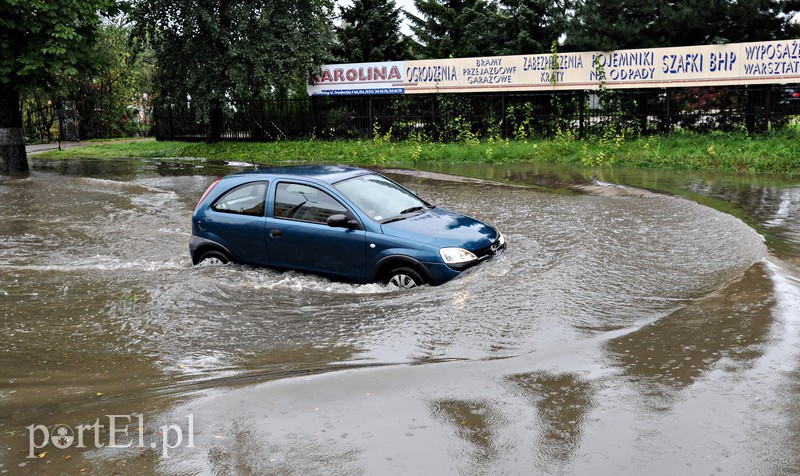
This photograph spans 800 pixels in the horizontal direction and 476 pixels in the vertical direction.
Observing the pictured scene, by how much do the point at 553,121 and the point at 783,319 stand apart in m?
19.7

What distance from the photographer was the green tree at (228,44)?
85.5ft

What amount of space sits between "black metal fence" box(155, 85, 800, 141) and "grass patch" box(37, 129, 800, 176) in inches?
41.0

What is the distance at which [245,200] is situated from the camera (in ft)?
30.8

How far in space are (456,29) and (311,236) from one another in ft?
91.5

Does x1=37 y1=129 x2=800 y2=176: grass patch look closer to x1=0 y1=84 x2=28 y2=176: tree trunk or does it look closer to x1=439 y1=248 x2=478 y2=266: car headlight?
x1=0 y1=84 x2=28 y2=176: tree trunk

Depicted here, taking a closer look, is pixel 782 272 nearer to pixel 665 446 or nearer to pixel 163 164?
pixel 665 446

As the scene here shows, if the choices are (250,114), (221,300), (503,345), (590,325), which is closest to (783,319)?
(590,325)

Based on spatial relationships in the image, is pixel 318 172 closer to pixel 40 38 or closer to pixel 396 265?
pixel 396 265

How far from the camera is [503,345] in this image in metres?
6.35

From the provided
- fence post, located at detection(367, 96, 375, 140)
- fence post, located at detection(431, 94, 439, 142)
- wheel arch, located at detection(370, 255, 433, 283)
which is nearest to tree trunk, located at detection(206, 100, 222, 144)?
fence post, located at detection(367, 96, 375, 140)

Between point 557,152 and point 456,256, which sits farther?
point 557,152

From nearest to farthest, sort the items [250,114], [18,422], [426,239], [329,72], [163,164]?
[18,422], [426,239], [163,164], [329,72], [250,114]

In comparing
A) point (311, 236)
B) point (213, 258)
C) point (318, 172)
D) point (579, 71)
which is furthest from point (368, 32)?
point (311, 236)

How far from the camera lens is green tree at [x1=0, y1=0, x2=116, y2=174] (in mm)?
20281
